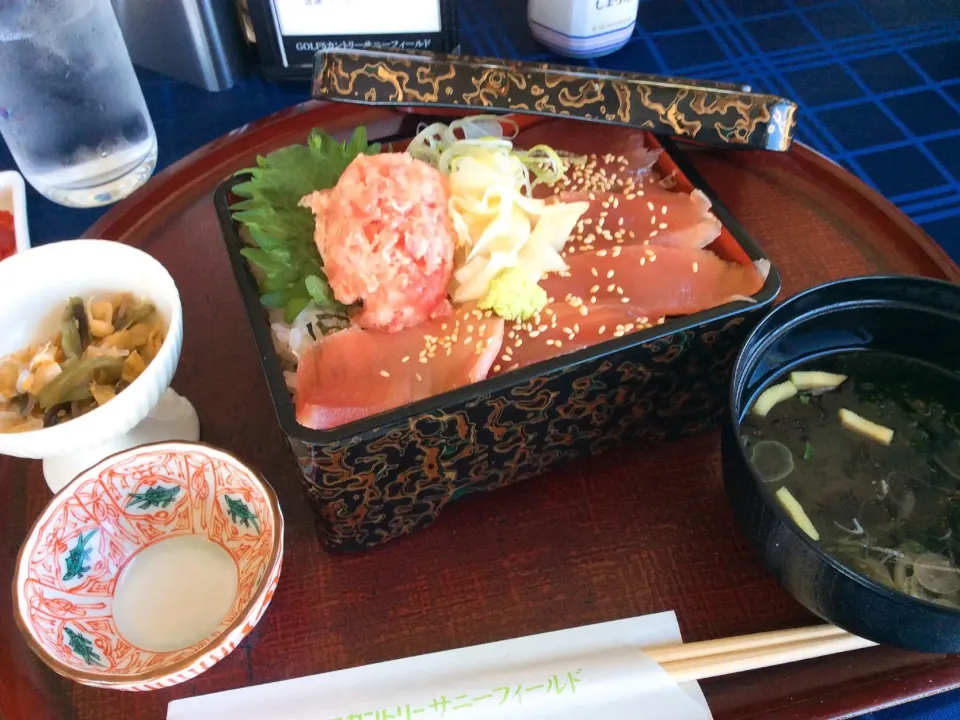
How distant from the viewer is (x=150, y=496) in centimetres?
89

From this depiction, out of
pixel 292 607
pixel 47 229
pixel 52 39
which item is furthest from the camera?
pixel 47 229

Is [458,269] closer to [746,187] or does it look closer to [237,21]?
[746,187]

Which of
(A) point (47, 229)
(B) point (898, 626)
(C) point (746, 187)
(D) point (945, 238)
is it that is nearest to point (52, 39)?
(A) point (47, 229)

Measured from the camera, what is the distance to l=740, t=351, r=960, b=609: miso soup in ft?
2.67

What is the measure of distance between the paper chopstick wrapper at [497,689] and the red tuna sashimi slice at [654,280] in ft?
1.24

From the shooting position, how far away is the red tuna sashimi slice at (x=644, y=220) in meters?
0.98

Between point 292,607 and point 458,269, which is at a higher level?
point 458,269

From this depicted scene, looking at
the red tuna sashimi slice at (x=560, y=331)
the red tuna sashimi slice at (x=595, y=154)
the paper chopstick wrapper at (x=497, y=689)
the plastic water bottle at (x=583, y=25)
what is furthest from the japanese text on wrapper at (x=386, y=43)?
the paper chopstick wrapper at (x=497, y=689)

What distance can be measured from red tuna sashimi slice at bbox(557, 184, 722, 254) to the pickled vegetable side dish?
1.83 ft

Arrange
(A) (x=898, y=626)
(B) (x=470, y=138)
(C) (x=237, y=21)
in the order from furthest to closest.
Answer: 1. (C) (x=237, y=21)
2. (B) (x=470, y=138)
3. (A) (x=898, y=626)

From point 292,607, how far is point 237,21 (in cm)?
128

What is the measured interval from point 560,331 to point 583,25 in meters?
0.97

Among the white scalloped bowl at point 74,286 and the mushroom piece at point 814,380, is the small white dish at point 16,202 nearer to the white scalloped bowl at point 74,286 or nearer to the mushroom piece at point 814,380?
the white scalloped bowl at point 74,286

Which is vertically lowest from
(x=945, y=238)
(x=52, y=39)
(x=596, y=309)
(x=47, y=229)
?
(x=945, y=238)
